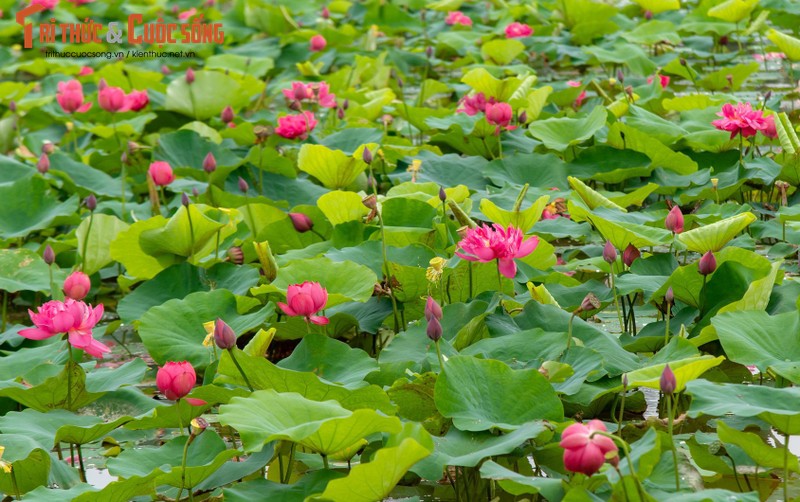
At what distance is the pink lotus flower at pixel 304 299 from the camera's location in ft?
6.14

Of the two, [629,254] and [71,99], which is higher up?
[629,254]

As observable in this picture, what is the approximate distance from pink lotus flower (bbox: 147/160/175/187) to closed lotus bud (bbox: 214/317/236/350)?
125 cm

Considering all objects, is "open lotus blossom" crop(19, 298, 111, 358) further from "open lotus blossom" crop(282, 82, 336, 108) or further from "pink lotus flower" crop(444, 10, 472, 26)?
"pink lotus flower" crop(444, 10, 472, 26)

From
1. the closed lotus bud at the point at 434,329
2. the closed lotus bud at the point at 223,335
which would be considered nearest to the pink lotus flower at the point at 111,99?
the closed lotus bud at the point at 223,335

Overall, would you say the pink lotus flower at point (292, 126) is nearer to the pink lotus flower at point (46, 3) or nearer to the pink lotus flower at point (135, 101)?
the pink lotus flower at point (135, 101)

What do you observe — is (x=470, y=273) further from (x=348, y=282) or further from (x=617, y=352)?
(x=617, y=352)

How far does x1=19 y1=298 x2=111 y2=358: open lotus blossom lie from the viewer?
6.17 feet

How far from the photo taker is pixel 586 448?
4.16 ft

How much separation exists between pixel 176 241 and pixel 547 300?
88 cm

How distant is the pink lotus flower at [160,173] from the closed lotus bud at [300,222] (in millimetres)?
513

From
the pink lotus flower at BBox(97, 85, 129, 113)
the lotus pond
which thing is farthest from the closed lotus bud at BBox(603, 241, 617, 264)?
the pink lotus flower at BBox(97, 85, 129, 113)

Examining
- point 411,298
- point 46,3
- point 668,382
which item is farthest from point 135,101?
point 46,3

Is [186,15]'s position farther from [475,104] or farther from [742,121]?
[742,121]

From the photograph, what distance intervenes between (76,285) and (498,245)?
0.86 meters
